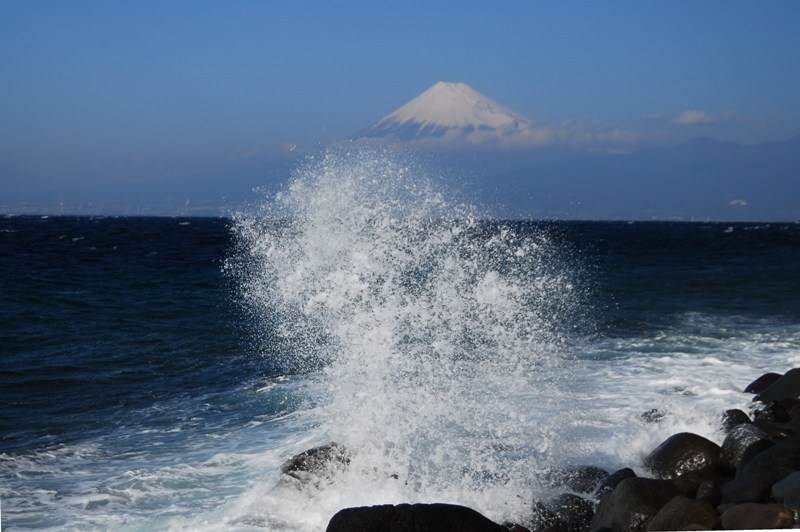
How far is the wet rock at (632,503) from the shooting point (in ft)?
16.5

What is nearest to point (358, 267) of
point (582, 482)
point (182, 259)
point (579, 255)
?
point (582, 482)

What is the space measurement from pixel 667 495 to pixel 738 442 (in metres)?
1.10

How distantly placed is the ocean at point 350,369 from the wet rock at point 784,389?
28 centimetres

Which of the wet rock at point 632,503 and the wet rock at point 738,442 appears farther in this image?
the wet rock at point 738,442

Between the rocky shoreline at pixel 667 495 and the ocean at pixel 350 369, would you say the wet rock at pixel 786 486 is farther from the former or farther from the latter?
the ocean at pixel 350 369

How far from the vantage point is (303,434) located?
25.1ft

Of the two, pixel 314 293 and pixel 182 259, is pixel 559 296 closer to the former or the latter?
pixel 314 293

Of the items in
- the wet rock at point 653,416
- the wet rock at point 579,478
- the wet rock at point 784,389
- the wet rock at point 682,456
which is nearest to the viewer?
the wet rock at point 579,478

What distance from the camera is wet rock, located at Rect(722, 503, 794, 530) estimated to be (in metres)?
4.56

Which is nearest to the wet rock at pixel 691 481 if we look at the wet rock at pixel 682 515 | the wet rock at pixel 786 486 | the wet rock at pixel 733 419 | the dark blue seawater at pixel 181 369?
the wet rock at pixel 682 515

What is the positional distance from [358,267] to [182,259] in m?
16.0

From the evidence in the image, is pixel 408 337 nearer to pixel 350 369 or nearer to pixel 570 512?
pixel 350 369

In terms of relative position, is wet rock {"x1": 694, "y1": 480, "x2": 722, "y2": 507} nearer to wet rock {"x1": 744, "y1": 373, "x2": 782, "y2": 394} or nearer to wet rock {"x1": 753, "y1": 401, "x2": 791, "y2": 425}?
wet rock {"x1": 753, "y1": 401, "x2": 791, "y2": 425}

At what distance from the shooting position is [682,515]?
4.83 m
